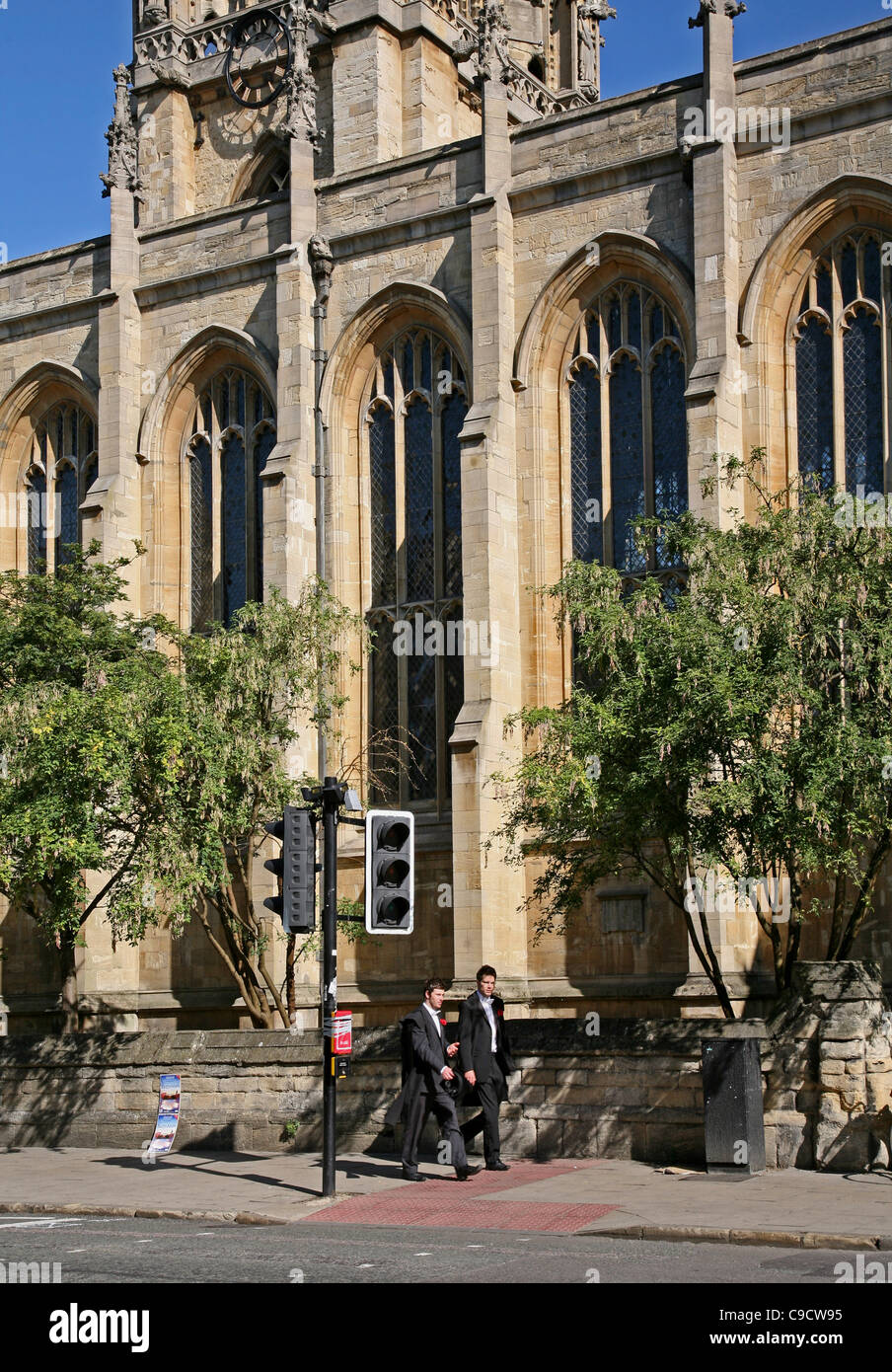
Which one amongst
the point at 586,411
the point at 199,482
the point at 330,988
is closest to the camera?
the point at 330,988

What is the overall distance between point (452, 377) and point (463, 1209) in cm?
1795

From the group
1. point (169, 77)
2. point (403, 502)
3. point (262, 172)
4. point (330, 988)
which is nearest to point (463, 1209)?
point (330, 988)

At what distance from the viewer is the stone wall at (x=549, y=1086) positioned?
1531 centimetres

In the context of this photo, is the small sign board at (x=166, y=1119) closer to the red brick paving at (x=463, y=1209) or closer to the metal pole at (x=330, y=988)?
the red brick paving at (x=463, y=1209)

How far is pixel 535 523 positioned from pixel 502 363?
2.53 metres

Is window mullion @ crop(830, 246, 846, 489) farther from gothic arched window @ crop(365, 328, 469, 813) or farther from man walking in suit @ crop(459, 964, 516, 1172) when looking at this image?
man walking in suit @ crop(459, 964, 516, 1172)

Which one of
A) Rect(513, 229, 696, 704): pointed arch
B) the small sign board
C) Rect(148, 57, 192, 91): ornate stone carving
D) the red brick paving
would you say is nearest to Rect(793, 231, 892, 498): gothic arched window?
Rect(513, 229, 696, 704): pointed arch

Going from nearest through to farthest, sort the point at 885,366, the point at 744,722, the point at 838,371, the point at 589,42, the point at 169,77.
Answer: the point at 744,722
the point at 885,366
the point at 838,371
the point at 169,77
the point at 589,42

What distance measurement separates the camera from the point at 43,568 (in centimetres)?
3375

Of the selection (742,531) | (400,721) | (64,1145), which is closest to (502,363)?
(400,721)

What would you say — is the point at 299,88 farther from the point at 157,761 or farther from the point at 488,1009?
the point at 488,1009

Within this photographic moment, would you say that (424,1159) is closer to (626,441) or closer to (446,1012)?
(446,1012)

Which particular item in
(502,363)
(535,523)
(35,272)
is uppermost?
(35,272)

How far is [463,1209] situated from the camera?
14031 millimetres
